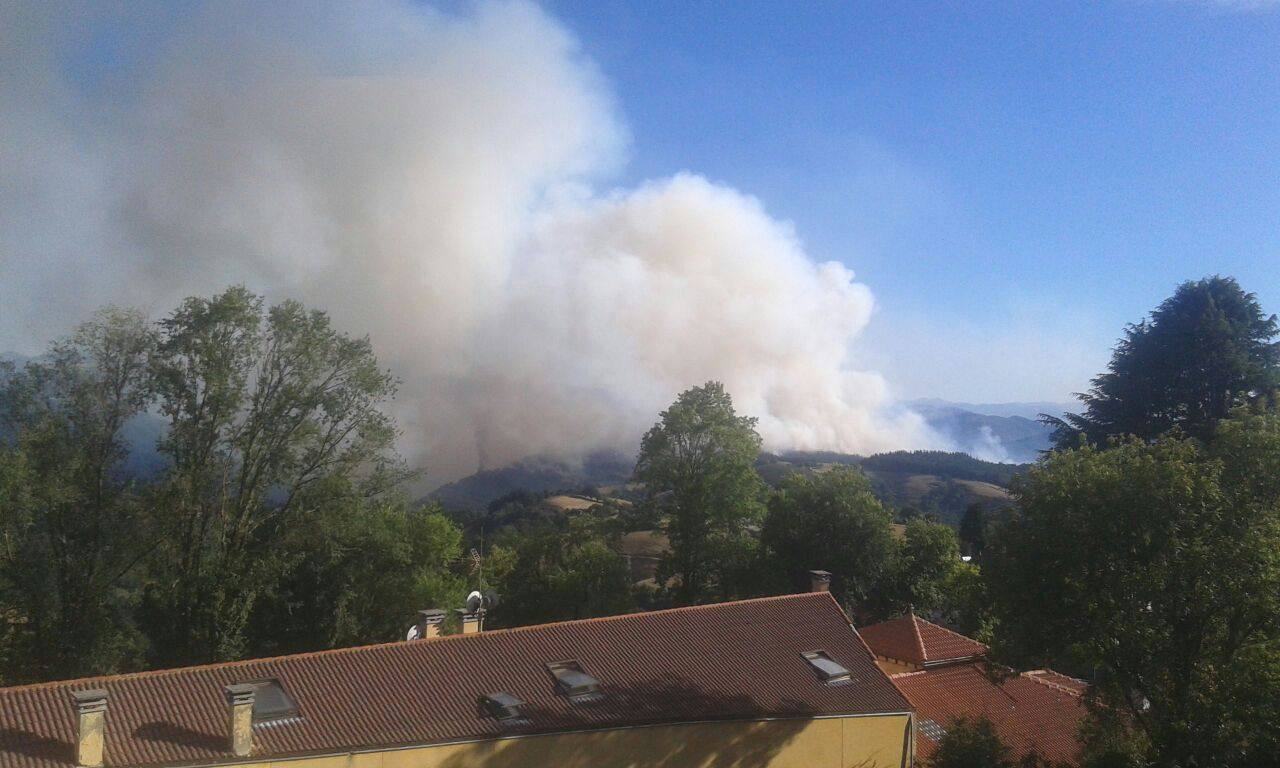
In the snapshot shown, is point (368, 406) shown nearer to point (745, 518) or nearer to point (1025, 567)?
point (745, 518)

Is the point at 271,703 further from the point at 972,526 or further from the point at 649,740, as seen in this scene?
the point at 972,526

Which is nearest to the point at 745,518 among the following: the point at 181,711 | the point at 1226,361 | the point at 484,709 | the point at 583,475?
the point at 1226,361

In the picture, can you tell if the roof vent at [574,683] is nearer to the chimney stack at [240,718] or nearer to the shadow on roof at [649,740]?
the shadow on roof at [649,740]

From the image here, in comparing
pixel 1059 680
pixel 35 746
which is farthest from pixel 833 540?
pixel 35 746

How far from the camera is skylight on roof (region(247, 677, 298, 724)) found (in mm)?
12031

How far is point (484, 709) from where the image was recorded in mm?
13086

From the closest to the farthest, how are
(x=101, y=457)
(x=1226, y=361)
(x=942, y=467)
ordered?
(x=101, y=457) < (x=1226, y=361) < (x=942, y=467)

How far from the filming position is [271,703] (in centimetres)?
1236

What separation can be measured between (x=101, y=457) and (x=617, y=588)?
52.7 ft

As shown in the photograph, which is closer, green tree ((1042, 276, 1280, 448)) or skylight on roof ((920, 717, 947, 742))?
skylight on roof ((920, 717, 947, 742))

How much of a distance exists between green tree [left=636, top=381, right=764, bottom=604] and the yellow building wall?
14.8 m

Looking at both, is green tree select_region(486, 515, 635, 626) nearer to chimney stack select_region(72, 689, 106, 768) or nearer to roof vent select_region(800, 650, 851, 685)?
roof vent select_region(800, 650, 851, 685)

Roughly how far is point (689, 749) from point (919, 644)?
10.1 m

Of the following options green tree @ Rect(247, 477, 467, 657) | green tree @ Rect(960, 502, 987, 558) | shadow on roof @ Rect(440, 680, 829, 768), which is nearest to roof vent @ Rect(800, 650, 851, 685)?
shadow on roof @ Rect(440, 680, 829, 768)
